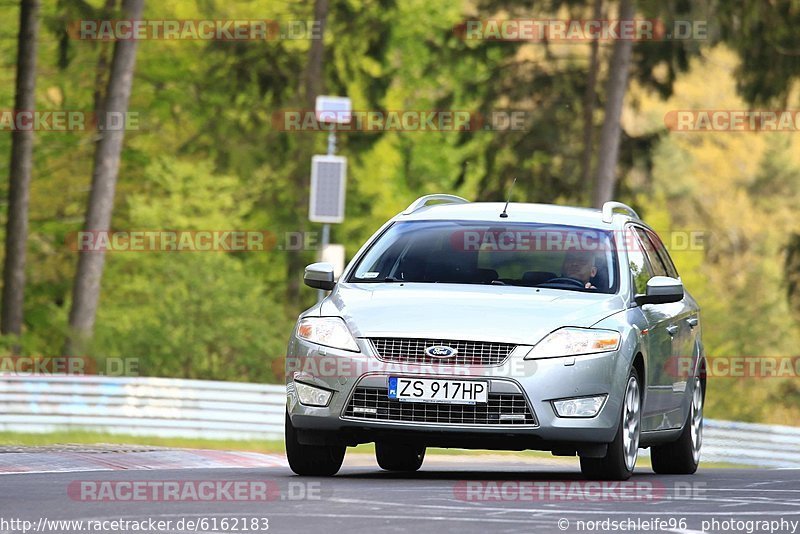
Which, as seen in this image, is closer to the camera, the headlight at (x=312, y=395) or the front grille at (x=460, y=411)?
the front grille at (x=460, y=411)

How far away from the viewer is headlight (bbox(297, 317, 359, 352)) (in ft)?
36.9

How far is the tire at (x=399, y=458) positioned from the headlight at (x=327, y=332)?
6.85ft

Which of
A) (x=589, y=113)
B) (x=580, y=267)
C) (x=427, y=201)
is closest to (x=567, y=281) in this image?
(x=580, y=267)

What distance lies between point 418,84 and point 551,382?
43.6 meters

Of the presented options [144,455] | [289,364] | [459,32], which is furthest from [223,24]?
[289,364]

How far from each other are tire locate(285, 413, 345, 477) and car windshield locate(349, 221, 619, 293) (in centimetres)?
124

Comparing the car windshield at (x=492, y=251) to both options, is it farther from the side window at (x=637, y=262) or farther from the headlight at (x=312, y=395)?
the headlight at (x=312, y=395)

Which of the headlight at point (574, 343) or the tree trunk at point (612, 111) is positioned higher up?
the tree trunk at point (612, 111)

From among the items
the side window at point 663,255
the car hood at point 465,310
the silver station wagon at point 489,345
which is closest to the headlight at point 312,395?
the silver station wagon at point 489,345

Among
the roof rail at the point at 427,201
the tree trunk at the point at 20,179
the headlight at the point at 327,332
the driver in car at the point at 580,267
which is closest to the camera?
the headlight at the point at 327,332

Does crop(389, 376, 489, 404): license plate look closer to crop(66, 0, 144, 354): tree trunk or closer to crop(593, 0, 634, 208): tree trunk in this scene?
crop(66, 0, 144, 354): tree trunk

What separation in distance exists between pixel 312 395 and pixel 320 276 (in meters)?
1.15

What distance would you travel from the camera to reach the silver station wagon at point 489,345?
11008 mm

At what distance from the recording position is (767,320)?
6906cm
